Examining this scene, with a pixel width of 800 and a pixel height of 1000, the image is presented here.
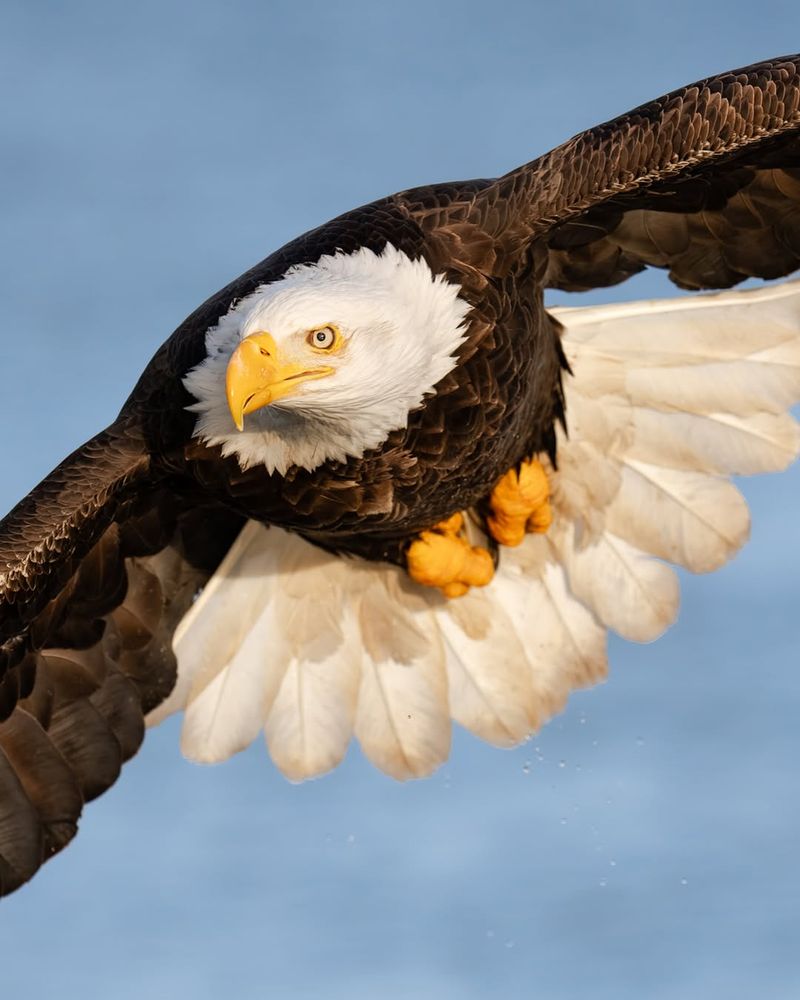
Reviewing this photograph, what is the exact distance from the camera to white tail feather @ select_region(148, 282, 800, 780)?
26.9 feet

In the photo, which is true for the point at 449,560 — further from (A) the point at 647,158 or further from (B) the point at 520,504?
(A) the point at 647,158

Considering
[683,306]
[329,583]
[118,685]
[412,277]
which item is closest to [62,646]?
[118,685]

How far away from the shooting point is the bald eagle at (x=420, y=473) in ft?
22.3

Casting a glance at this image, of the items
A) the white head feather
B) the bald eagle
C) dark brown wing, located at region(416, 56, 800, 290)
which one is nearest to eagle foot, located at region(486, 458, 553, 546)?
the bald eagle

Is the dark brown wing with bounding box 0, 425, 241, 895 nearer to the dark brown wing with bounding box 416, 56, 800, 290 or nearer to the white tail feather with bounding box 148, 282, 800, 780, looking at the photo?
the white tail feather with bounding box 148, 282, 800, 780

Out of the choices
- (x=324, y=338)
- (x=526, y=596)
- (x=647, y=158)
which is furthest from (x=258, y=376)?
(x=526, y=596)

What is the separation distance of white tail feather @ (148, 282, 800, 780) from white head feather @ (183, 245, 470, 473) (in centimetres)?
141

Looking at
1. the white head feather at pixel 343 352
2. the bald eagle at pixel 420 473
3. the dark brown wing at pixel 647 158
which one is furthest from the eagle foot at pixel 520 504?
the white head feather at pixel 343 352

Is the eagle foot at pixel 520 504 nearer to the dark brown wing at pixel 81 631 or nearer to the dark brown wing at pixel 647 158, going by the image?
the dark brown wing at pixel 81 631

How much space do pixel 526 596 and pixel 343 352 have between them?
2.18 metres

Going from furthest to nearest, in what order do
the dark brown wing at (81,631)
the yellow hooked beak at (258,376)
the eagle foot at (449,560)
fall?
1. the eagle foot at (449,560)
2. the dark brown wing at (81,631)
3. the yellow hooked beak at (258,376)

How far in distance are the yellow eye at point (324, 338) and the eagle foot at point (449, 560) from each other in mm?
1609

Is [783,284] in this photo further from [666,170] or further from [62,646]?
[62,646]

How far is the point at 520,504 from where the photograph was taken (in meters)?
8.12
